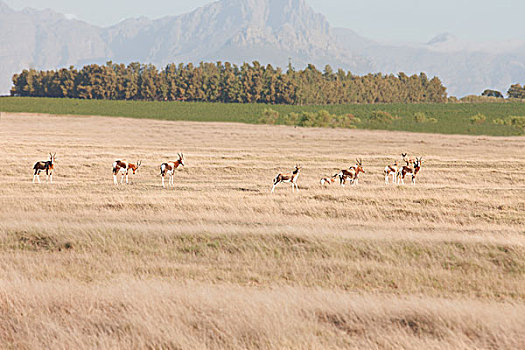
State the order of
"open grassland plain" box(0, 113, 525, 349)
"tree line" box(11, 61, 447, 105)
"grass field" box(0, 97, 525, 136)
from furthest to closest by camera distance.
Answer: "tree line" box(11, 61, 447, 105)
"grass field" box(0, 97, 525, 136)
"open grassland plain" box(0, 113, 525, 349)

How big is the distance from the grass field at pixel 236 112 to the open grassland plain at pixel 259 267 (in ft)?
227

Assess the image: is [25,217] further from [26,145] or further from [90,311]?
[26,145]

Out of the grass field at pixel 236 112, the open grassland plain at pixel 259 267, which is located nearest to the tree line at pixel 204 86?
the grass field at pixel 236 112

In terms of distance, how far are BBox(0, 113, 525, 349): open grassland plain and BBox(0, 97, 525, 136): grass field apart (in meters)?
69.2

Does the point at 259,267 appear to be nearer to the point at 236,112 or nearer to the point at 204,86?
the point at 236,112

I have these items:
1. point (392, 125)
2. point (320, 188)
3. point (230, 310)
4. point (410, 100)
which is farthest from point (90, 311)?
point (410, 100)

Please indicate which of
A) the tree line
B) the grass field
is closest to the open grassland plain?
the grass field

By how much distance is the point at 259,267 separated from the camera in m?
10.6

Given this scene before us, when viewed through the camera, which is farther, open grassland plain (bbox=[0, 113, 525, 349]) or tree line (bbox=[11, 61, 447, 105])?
tree line (bbox=[11, 61, 447, 105])

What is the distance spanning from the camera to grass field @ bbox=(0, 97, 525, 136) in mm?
87875

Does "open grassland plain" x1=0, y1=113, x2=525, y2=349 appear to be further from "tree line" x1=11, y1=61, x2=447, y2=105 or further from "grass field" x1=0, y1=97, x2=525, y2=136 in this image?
"tree line" x1=11, y1=61, x2=447, y2=105

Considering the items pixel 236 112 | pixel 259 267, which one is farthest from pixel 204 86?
pixel 259 267

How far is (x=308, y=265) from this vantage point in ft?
35.4

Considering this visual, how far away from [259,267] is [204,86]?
14538 centimetres
